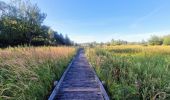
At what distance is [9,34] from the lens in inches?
1454

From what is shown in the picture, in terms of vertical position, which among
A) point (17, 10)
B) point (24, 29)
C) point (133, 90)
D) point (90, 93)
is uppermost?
point (17, 10)

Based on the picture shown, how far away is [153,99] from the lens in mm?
4758

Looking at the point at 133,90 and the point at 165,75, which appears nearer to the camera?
the point at 133,90

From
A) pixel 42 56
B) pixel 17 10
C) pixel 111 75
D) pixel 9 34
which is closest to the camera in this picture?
pixel 111 75

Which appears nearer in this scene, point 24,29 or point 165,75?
point 165,75

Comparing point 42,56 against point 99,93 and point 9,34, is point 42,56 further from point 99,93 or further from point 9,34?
point 9,34

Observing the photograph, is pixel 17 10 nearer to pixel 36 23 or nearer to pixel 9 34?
pixel 36 23

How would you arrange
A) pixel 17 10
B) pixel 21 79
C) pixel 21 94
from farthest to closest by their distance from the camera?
pixel 17 10
pixel 21 79
pixel 21 94

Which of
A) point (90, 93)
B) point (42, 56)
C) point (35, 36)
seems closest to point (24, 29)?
point (35, 36)

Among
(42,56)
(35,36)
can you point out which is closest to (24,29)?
(35,36)

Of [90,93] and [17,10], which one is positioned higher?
[17,10]

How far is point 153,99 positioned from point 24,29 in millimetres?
43156

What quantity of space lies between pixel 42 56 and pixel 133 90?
4.82m

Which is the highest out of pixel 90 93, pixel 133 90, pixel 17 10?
pixel 17 10
